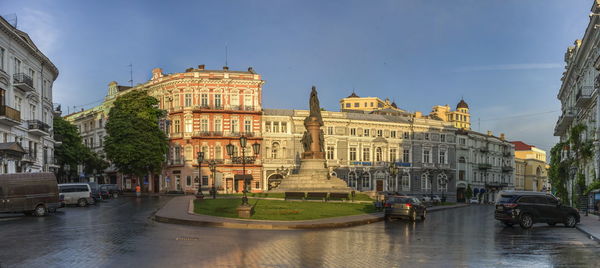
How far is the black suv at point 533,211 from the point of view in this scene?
26.8 meters

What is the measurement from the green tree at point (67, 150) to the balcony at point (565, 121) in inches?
2292

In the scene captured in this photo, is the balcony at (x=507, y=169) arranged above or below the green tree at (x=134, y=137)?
below

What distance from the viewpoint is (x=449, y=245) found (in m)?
18.0

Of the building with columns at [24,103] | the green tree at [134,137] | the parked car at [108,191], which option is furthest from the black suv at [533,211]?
the green tree at [134,137]

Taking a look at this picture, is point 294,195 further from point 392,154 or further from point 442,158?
point 442,158

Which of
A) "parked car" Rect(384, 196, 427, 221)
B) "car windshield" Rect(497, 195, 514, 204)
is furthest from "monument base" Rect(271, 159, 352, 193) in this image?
"car windshield" Rect(497, 195, 514, 204)

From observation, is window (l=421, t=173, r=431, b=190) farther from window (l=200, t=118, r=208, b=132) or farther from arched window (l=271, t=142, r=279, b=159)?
window (l=200, t=118, r=208, b=132)

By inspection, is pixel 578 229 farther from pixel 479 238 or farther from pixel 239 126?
pixel 239 126

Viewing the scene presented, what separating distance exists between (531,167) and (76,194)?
398 feet

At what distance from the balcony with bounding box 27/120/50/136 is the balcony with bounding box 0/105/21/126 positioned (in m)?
4.00

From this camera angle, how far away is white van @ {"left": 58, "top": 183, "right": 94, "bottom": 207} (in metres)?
40.2

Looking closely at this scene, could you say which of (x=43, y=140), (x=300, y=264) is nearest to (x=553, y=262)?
(x=300, y=264)

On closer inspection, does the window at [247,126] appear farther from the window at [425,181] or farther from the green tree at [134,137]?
the window at [425,181]

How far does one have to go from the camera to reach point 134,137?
66625 mm
